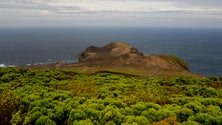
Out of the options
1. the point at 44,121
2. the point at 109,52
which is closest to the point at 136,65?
the point at 109,52

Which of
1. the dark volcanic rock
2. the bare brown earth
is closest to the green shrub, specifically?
the bare brown earth

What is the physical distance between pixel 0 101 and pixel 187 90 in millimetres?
17530

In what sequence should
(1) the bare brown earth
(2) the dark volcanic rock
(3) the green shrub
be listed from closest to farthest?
(3) the green shrub
(1) the bare brown earth
(2) the dark volcanic rock

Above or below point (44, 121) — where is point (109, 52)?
below

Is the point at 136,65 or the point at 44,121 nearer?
the point at 44,121

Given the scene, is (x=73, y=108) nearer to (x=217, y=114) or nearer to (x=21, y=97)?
(x=21, y=97)

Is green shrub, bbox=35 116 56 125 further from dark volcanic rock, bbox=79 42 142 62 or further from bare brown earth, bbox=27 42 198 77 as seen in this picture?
dark volcanic rock, bbox=79 42 142 62

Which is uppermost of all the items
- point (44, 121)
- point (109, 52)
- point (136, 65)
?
point (44, 121)

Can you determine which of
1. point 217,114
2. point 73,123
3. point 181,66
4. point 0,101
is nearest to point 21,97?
point 0,101

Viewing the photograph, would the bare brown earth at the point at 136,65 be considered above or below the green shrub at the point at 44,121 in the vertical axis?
below

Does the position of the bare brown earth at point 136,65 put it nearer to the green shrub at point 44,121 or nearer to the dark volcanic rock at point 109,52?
the dark volcanic rock at point 109,52

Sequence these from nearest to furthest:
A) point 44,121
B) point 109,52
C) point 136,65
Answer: point 44,121 < point 136,65 < point 109,52

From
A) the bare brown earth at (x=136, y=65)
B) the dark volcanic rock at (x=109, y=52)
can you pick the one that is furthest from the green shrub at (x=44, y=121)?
the dark volcanic rock at (x=109, y=52)

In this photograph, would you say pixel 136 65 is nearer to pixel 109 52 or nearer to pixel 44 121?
pixel 109 52
